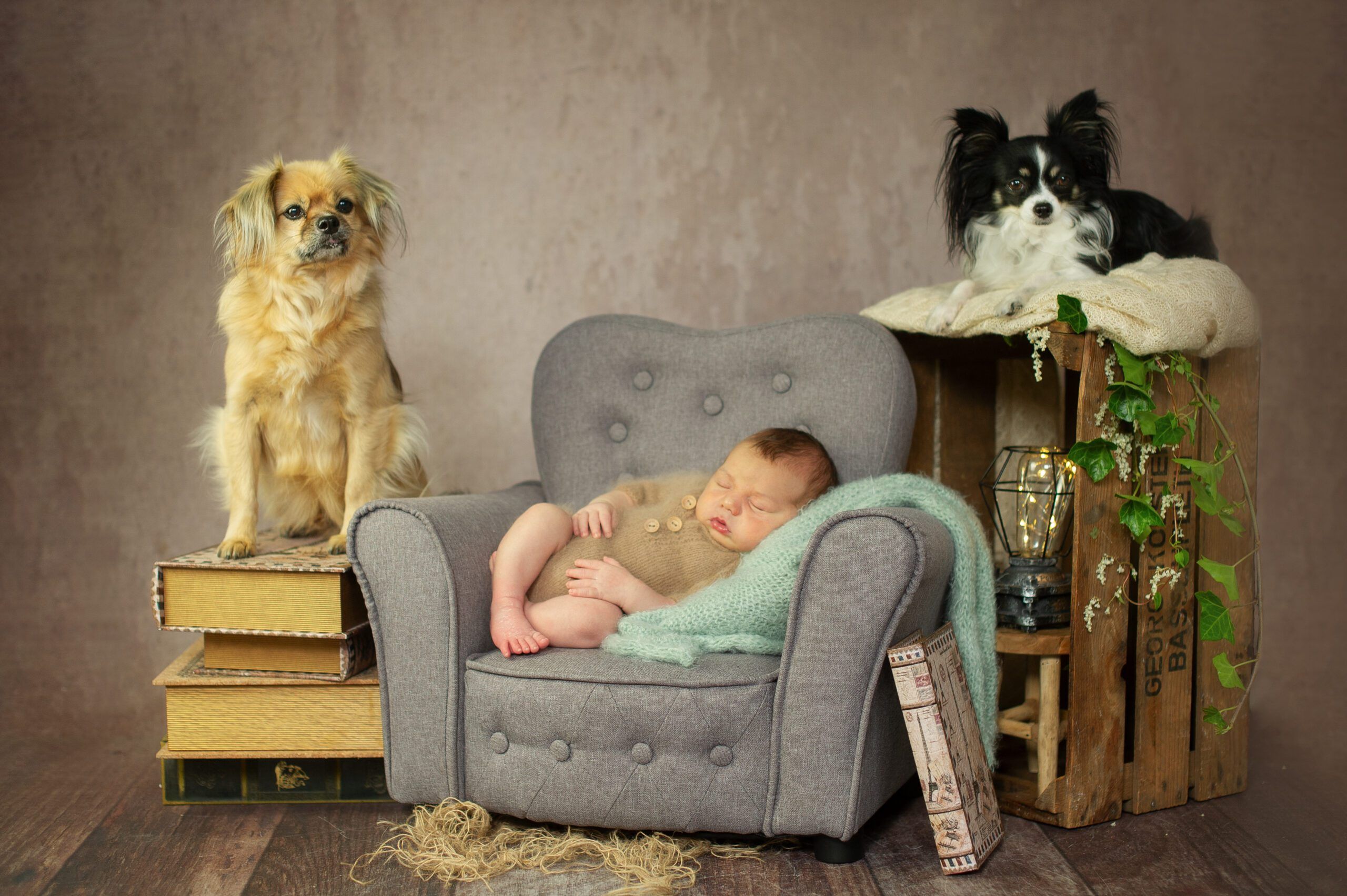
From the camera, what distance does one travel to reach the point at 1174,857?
2.06 metres

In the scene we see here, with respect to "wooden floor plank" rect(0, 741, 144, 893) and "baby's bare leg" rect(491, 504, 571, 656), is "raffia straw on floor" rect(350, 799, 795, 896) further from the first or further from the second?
"wooden floor plank" rect(0, 741, 144, 893)

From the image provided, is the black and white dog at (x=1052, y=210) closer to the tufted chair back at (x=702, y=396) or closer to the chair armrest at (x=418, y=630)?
the tufted chair back at (x=702, y=396)

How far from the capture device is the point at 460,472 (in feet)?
11.2

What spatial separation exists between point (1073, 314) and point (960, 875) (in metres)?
1.10

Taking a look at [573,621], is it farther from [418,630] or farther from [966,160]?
[966,160]

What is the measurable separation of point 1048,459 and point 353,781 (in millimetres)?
1676

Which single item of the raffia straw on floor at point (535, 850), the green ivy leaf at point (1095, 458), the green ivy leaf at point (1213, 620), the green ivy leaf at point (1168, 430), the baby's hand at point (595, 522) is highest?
the green ivy leaf at point (1168, 430)

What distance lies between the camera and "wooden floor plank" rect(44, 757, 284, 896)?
1.91 m

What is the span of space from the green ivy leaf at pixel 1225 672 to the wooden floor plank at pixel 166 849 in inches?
77.3

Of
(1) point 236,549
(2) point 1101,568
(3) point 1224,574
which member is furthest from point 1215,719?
(1) point 236,549

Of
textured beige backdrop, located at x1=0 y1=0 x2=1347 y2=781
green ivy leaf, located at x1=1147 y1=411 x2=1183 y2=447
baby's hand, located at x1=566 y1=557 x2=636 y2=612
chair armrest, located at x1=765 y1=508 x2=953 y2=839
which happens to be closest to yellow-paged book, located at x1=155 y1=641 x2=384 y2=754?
baby's hand, located at x1=566 y1=557 x2=636 y2=612

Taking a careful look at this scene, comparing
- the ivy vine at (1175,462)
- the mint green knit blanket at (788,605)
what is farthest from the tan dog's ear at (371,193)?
the ivy vine at (1175,462)

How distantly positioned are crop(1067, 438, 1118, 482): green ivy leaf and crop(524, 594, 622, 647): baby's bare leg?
99 cm

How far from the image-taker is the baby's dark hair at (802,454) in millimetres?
2266
